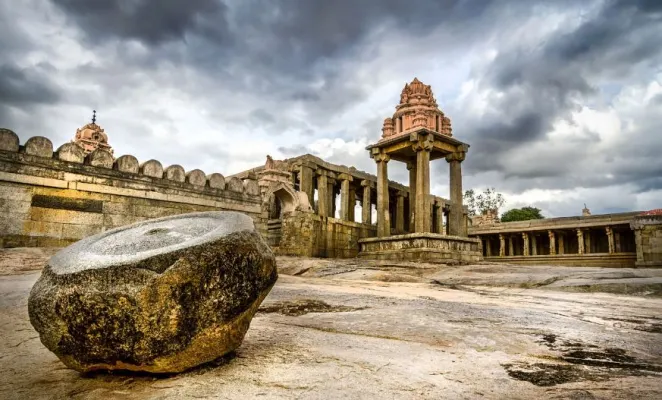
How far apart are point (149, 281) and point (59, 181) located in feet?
26.6

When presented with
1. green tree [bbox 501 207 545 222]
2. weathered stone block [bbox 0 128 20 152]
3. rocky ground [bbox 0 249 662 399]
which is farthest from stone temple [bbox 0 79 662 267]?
green tree [bbox 501 207 545 222]

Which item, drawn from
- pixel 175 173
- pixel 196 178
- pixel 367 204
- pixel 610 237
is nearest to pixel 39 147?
pixel 175 173

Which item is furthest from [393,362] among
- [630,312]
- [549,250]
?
[549,250]

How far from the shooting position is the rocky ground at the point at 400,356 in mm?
1863

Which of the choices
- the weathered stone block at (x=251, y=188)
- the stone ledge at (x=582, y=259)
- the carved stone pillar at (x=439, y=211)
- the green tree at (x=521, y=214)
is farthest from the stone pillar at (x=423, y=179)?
the green tree at (x=521, y=214)

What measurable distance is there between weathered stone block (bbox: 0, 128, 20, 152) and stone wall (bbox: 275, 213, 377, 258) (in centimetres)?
819

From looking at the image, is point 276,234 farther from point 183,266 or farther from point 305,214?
point 183,266

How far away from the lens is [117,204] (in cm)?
928

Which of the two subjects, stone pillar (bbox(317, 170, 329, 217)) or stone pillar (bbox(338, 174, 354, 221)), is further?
stone pillar (bbox(338, 174, 354, 221))

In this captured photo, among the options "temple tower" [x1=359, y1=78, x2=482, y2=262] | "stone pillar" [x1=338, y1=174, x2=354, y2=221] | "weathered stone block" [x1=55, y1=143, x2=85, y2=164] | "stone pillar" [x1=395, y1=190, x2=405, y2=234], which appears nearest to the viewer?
"weathered stone block" [x1=55, y1=143, x2=85, y2=164]

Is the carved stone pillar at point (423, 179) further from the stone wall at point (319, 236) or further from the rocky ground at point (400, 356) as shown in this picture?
the rocky ground at point (400, 356)

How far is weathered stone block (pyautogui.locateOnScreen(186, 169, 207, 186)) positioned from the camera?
10475 millimetres

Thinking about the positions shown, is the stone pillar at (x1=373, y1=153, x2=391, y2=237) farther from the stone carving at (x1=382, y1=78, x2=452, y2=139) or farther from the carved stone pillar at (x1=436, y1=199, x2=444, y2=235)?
the carved stone pillar at (x1=436, y1=199, x2=444, y2=235)

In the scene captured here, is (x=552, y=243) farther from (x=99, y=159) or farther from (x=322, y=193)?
(x=99, y=159)
